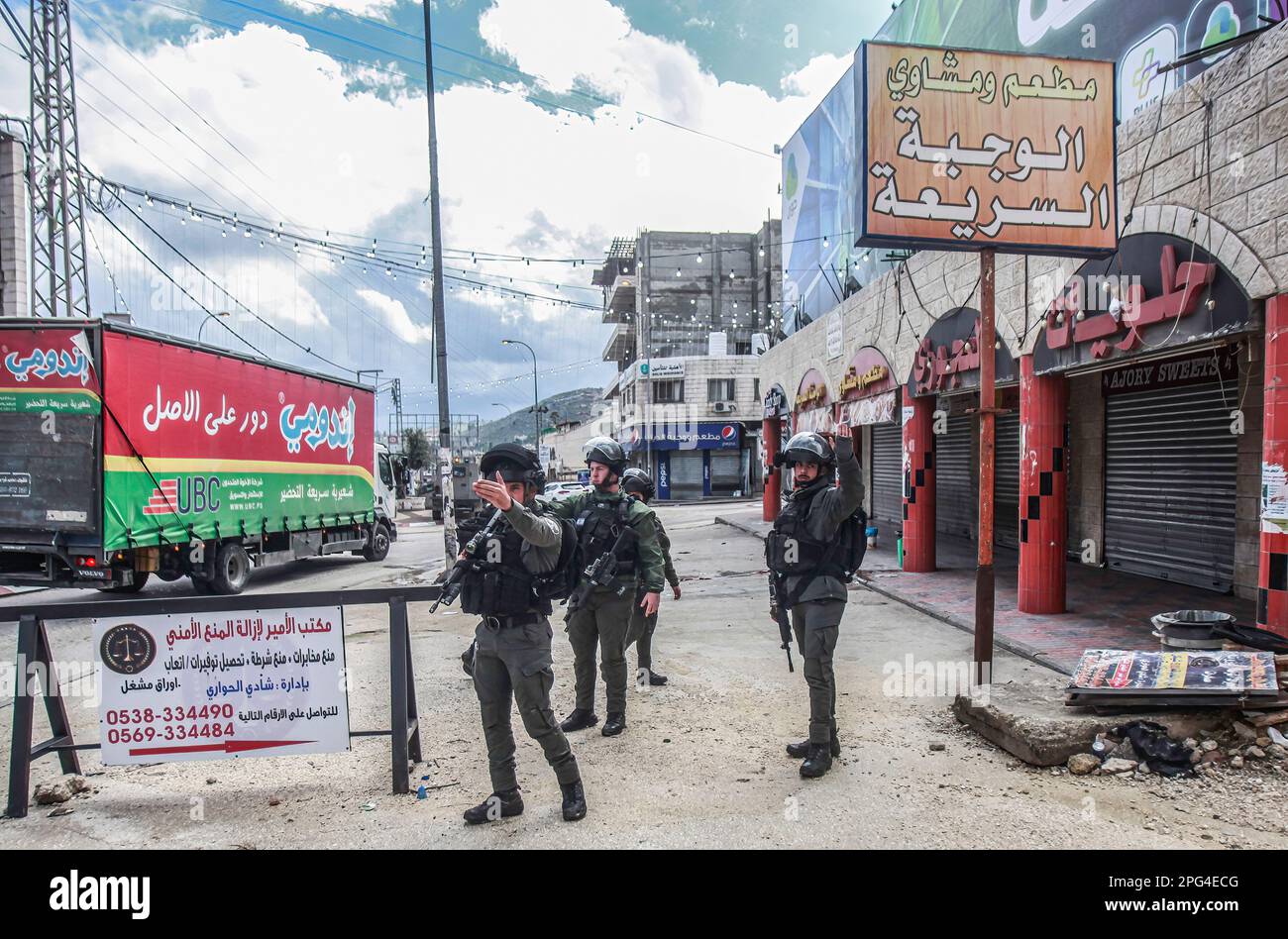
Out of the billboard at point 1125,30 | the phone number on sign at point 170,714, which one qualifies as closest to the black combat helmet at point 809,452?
the phone number on sign at point 170,714

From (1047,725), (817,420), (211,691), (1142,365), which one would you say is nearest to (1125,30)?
(1142,365)

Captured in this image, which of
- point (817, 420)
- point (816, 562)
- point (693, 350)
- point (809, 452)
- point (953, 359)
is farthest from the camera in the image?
point (693, 350)

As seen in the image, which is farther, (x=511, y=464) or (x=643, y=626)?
(x=643, y=626)

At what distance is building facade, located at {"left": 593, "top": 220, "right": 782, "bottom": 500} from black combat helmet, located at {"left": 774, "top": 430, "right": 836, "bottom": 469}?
35.2 m

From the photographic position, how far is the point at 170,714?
161 inches

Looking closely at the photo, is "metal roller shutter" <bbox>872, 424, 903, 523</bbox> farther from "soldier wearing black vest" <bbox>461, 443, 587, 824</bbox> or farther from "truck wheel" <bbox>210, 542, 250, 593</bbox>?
"soldier wearing black vest" <bbox>461, 443, 587, 824</bbox>

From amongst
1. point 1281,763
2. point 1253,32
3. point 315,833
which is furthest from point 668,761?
point 1253,32

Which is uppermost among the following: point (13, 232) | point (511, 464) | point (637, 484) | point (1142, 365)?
point (13, 232)

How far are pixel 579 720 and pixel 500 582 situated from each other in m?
1.84

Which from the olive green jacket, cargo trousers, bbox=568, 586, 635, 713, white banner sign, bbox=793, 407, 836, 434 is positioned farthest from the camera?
white banner sign, bbox=793, 407, 836, 434

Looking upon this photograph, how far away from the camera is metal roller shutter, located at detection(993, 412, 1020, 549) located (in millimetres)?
14148

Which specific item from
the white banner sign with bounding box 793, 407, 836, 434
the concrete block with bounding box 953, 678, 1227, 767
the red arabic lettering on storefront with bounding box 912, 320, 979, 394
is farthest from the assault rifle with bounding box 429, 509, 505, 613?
the white banner sign with bounding box 793, 407, 836, 434

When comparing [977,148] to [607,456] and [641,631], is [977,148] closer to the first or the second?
[607,456]

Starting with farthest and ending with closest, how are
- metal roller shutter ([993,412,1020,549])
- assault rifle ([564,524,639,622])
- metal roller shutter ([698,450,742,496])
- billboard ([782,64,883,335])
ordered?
metal roller shutter ([698,450,742,496]) → billboard ([782,64,883,335]) → metal roller shutter ([993,412,1020,549]) → assault rifle ([564,524,639,622])
